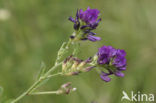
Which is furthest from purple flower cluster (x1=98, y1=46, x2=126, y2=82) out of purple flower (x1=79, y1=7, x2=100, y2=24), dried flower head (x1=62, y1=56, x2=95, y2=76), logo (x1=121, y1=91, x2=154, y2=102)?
logo (x1=121, y1=91, x2=154, y2=102)

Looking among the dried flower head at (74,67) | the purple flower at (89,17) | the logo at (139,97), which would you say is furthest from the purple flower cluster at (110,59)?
the logo at (139,97)

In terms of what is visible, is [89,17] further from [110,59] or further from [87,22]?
[110,59]

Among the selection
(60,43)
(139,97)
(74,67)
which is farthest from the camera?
(60,43)

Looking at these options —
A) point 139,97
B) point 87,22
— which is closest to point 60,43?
point 139,97

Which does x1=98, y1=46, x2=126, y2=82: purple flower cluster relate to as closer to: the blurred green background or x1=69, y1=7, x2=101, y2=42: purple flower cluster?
x1=69, y1=7, x2=101, y2=42: purple flower cluster

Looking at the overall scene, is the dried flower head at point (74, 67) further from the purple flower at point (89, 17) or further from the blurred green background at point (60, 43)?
the blurred green background at point (60, 43)

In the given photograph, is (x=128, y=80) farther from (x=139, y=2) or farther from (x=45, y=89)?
(x=139, y=2)

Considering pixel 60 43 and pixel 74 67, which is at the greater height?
pixel 74 67
